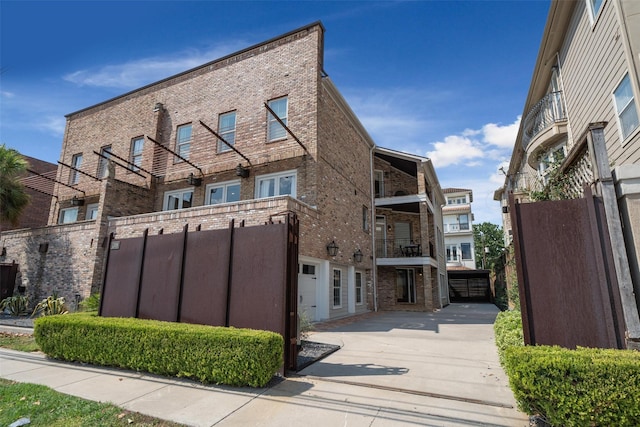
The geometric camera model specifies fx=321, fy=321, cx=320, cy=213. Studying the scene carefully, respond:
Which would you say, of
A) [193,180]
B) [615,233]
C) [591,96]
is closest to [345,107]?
[193,180]

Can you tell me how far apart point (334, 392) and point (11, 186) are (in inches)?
638

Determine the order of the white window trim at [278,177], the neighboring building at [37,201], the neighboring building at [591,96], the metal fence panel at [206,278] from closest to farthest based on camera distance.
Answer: the neighboring building at [591,96] → the metal fence panel at [206,278] → the white window trim at [278,177] → the neighboring building at [37,201]

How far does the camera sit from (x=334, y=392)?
14.3 feet

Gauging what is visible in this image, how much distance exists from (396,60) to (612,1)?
5228mm

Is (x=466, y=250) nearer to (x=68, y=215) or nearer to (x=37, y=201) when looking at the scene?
(x=68, y=215)

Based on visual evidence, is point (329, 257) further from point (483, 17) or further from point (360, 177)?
point (483, 17)

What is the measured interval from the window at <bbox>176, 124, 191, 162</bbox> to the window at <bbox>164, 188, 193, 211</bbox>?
1576mm

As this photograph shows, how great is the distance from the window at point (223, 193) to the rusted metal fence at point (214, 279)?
20.8 ft

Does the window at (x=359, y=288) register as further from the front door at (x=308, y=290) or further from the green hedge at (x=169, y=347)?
the green hedge at (x=169, y=347)

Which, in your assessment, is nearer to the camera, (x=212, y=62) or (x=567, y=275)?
(x=567, y=275)

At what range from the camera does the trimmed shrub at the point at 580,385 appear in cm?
285

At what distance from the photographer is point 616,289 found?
11.8 ft

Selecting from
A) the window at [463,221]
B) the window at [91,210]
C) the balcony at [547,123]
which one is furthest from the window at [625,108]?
the window at [463,221]

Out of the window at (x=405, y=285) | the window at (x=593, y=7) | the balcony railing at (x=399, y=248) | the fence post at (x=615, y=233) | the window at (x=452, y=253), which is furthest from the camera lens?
the window at (x=452, y=253)
